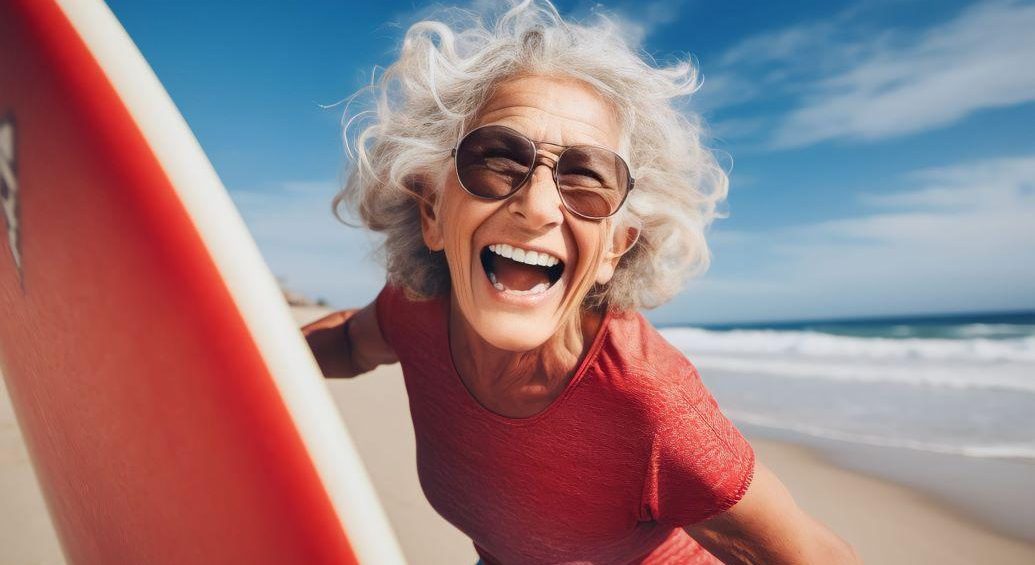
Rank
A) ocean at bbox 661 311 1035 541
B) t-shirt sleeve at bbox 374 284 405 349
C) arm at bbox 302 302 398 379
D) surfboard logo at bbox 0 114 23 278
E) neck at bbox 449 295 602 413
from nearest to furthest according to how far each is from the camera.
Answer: surfboard logo at bbox 0 114 23 278 < neck at bbox 449 295 602 413 < t-shirt sleeve at bbox 374 284 405 349 < arm at bbox 302 302 398 379 < ocean at bbox 661 311 1035 541

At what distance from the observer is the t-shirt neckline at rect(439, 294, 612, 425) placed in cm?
140

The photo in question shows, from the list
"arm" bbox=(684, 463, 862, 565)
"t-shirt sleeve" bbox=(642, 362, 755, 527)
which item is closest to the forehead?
"t-shirt sleeve" bbox=(642, 362, 755, 527)

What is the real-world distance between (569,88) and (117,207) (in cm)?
101

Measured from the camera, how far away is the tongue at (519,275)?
62.0 inches

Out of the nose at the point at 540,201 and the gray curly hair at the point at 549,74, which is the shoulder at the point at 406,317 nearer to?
the gray curly hair at the point at 549,74

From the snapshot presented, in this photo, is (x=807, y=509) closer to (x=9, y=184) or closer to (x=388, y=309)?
(x=388, y=309)

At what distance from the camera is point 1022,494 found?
3736 millimetres

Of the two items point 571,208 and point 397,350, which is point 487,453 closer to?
point 397,350

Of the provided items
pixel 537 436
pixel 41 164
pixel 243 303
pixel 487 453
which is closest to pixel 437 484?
pixel 487 453

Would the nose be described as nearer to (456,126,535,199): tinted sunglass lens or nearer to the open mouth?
(456,126,535,199): tinted sunglass lens

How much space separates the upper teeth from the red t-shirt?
0.23 m

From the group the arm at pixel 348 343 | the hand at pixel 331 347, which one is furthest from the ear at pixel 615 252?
the hand at pixel 331 347

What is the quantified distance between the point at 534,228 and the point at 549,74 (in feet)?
1.32

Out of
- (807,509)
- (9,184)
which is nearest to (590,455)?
(9,184)
